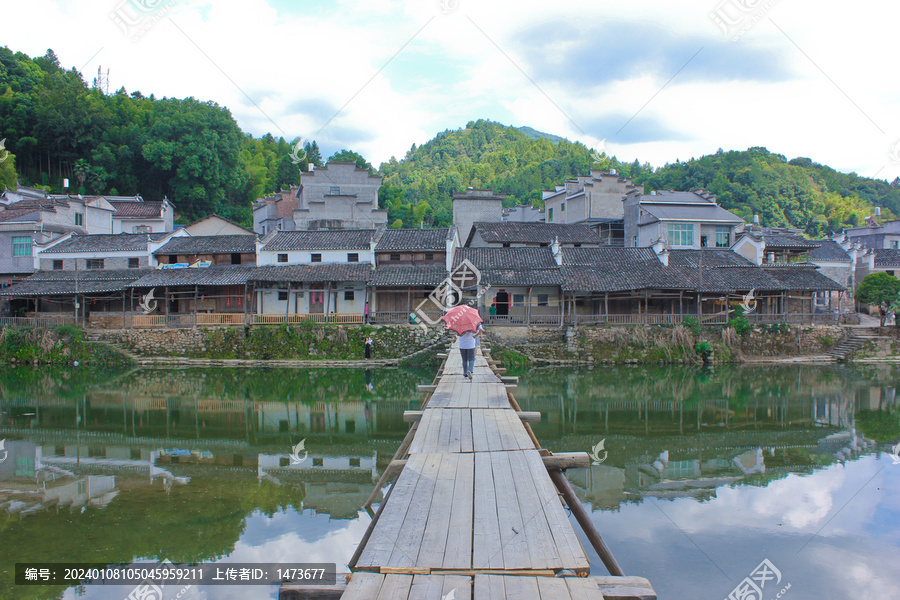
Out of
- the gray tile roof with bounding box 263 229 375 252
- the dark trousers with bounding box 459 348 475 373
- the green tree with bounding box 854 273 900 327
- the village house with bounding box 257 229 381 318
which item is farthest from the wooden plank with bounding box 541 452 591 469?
the green tree with bounding box 854 273 900 327

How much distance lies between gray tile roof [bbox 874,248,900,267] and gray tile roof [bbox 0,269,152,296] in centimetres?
4383

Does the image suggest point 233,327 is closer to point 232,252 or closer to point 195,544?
point 232,252

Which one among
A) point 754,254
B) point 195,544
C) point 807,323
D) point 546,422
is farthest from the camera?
point 754,254

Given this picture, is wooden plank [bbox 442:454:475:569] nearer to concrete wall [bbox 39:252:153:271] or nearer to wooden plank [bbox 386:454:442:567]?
wooden plank [bbox 386:454:442:567]

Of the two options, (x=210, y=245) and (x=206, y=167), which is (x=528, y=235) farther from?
(x=206, y=167)

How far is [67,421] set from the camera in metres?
15.2

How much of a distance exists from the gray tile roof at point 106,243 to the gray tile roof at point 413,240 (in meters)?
12.2

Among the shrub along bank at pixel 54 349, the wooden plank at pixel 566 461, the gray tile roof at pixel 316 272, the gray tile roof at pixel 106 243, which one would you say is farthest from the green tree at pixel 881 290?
the gray tile roof at pixel 106 243

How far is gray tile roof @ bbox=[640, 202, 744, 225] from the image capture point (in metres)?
34.3

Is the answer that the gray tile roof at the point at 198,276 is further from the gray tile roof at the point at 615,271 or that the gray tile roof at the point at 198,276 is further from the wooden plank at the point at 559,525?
the wooden plank at the point at 559,525

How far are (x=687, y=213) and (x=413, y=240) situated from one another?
58.8 feet

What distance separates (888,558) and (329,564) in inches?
286

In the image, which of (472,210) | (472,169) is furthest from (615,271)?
(472,169)

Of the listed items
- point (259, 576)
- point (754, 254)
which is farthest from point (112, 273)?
point (754, 254)
